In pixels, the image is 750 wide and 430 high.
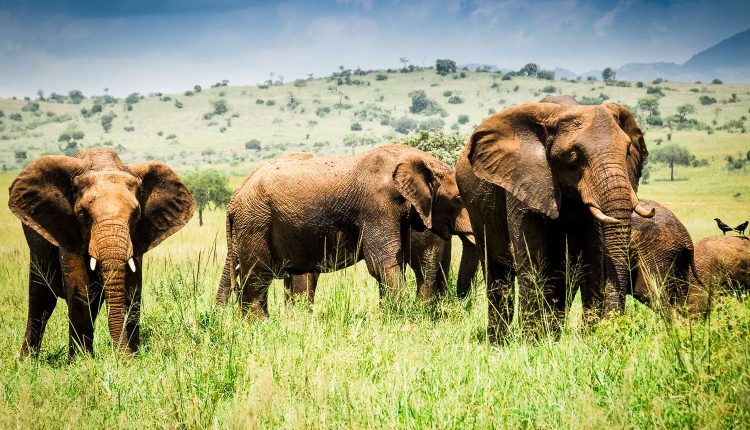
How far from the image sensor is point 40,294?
8.30 m

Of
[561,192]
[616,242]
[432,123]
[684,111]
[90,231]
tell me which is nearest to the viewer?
[616,242]

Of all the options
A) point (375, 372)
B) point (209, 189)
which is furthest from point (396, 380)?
point (209, 189)

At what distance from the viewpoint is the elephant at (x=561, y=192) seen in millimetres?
5758

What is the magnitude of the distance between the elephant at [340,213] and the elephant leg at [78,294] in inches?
93.1

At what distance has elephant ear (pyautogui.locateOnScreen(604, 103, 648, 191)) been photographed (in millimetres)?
6176

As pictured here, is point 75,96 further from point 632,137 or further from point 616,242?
point 616,242

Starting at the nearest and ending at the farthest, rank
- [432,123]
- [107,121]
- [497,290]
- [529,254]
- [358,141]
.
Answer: [529,254] < [497,290] < [358,141] < [432,123] < [107,121]

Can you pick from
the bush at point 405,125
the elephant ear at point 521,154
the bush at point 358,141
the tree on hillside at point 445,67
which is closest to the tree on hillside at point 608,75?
the tree on hillside at point 445,67

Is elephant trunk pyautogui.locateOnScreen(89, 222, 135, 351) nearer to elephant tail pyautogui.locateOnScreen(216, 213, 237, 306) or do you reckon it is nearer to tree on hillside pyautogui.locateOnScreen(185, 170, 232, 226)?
elephant tail pyautogui.locateOnScreen(216, 213, 237, 306)

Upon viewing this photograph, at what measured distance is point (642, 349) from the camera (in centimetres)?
505

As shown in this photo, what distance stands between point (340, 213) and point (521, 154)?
3788 millimetres

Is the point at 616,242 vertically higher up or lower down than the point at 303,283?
higher up

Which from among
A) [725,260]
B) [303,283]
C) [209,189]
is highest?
[725,260]

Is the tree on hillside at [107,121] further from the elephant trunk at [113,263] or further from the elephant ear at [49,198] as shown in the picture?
the elephant trunk at [113,263]
